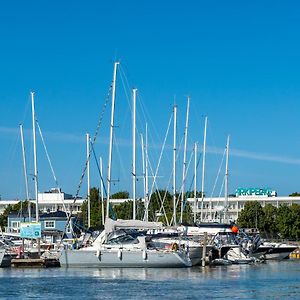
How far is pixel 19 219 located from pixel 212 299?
89.3 meters

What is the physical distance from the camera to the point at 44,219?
134 meters

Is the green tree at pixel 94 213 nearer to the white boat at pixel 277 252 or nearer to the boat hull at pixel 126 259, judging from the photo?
the white boat at pixel 277 252

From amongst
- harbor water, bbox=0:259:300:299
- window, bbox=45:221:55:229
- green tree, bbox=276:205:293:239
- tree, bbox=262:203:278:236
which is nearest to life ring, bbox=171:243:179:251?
harbor water, bbox=0:259:300:299

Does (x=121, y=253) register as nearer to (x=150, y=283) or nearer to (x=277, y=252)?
(x=150, y=283)

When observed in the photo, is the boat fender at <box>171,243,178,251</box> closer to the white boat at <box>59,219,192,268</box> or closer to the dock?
the white boat at <box>59,219,192,268</box>

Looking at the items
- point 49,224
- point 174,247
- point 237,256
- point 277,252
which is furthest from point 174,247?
A: point 49,224

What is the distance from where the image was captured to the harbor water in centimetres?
5659

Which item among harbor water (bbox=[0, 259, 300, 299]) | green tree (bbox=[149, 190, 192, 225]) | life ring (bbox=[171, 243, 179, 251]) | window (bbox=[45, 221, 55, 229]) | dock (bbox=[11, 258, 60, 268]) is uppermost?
green tree (bbox=[149, 190, 192, 225])

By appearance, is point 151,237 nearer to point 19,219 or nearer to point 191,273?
point 191,273

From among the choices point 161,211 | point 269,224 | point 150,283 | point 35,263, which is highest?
point 161,211

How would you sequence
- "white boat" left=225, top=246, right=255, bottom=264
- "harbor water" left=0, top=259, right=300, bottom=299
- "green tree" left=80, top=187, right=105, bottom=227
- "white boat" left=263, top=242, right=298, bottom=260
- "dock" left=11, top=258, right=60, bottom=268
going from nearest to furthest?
1. "harbor water" left=0, top=259, right=300, bottom=299
2. "dock" left=11, top=258, right=60, bottom=268
3. "white boat" left=225, top=246, right=255, bottom=264
4. "white boat" left=263, top=242, right=298, bottom=260
5. "green tree" left=80, top=187, right=105, bottom=227

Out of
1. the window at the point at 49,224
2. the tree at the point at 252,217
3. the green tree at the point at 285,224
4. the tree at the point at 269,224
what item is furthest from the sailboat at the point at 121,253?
the tree at the point at 252,217

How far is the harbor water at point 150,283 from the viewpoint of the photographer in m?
56.6

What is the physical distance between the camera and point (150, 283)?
6419 centimetres
